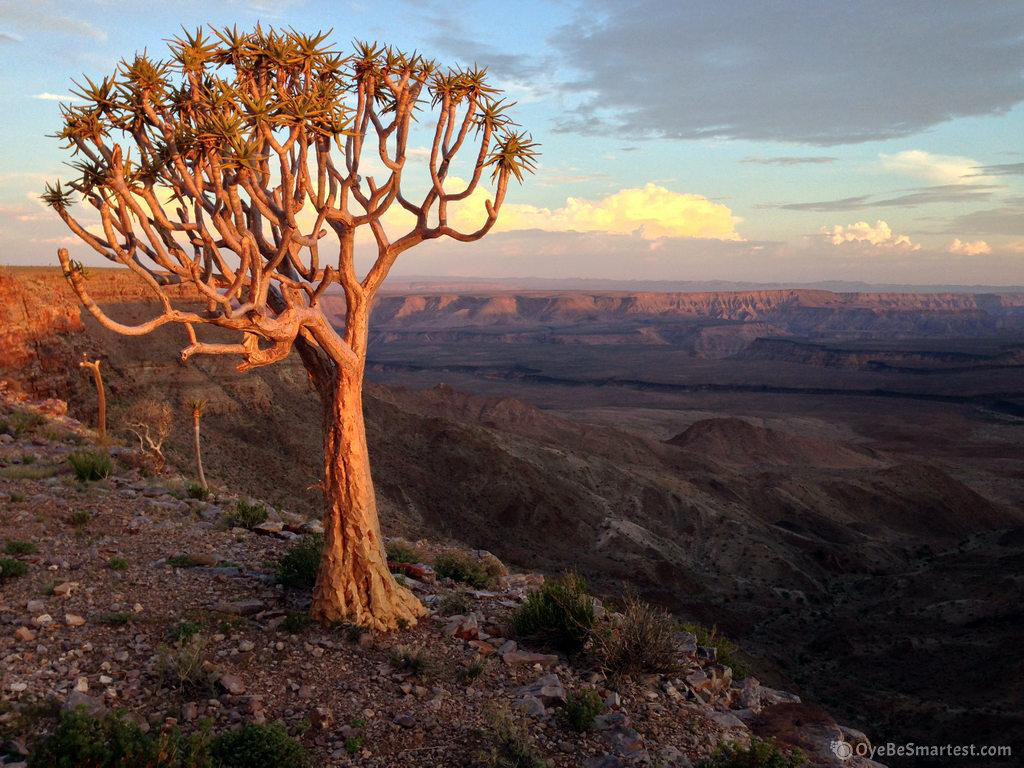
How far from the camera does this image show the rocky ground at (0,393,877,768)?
20.4ft

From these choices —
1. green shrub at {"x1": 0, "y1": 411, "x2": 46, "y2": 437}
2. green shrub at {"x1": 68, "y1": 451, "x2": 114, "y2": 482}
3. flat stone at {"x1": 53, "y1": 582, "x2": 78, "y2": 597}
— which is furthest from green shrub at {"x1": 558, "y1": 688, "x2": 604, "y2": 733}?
green shrub at {"x1": 0, "y1": 411, "x2": 46, "y2": 437}

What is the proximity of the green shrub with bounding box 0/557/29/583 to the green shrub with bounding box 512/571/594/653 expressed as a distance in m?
6.10

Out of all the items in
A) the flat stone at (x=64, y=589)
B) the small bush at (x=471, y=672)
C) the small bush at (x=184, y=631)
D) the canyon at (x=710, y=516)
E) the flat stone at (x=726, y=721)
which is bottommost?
the canyon at (x=710, y=516)

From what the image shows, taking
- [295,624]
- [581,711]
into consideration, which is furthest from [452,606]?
[581,711]

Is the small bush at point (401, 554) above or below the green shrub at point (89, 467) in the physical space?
below

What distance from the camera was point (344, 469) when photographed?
7969 mm

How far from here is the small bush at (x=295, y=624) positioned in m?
7.76

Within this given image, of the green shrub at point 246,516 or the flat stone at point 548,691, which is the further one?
the green shrub at point 246,516

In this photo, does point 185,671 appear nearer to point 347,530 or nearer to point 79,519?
point 347,530

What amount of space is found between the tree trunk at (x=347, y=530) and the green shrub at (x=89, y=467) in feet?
25.5

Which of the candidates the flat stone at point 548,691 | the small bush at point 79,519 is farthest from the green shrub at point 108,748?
the small bush at point 79,519

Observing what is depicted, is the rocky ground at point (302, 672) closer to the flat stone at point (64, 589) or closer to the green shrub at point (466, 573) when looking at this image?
the flat stone at point (64, 589)

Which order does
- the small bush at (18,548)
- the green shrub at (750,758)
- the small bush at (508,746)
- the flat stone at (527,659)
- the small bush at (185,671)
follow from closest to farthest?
1. the small bush at (508,746)
2. the green shrub at (750,758)
3. the small bush at (185,671)
4. the flat stone at (527,659)
5. the small bush at (18,548)

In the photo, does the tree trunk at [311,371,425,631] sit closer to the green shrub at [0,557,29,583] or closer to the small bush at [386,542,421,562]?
the small bush at [386,542,421,562]
